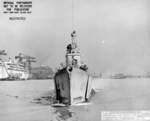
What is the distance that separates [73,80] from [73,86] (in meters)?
0.06

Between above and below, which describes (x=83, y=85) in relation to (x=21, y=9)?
below

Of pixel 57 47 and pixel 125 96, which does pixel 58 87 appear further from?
pixel 125 96

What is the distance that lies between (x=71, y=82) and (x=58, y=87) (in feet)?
0.43

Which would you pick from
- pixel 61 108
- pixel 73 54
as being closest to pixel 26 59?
pixel 73 54

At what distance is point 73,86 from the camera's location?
Result: 237 centimetres

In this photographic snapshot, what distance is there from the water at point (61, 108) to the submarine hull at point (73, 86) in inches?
2.5

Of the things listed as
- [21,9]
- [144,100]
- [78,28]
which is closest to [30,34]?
[21,9]

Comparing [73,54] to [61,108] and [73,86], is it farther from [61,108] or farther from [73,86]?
[61,108]

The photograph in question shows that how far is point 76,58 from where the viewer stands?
91.3 inches

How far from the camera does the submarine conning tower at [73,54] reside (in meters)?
2.29

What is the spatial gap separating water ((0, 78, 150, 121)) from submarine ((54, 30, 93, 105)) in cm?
6

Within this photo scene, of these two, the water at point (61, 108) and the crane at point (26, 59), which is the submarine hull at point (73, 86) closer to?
the water at point (61, 108)

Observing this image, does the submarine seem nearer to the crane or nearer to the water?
the water

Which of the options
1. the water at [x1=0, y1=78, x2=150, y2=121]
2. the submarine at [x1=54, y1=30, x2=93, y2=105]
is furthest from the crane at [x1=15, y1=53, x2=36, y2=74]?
the submarine at [x1=54, y1=30, x2=93, y2=105]
